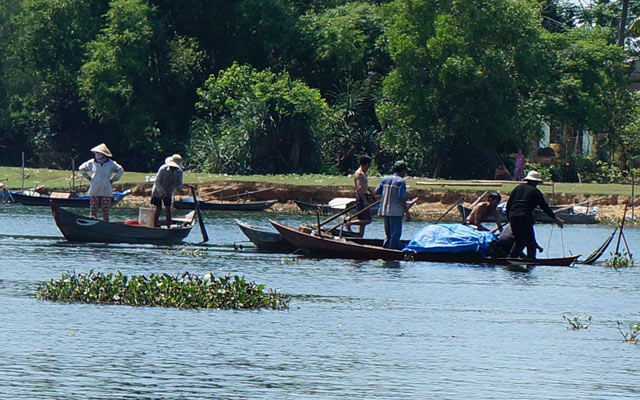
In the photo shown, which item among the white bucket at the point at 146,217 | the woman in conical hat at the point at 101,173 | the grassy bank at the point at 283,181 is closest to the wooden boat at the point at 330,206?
the grassy bank at the point at 283,181

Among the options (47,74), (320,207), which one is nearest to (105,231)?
(320,207)

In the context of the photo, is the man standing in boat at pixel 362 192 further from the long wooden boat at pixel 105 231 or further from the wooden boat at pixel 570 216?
the wooden boat at pixel 570 216

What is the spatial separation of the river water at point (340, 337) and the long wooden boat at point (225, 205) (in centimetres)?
1874

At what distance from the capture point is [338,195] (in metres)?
43.9

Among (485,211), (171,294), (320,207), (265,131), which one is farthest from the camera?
(265,131)

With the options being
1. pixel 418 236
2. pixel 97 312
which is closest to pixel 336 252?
pixel 418 236

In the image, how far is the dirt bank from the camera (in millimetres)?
42438

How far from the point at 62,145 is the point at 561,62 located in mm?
23101

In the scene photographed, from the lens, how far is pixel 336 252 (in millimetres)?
23828

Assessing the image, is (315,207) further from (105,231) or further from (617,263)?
(617,263)

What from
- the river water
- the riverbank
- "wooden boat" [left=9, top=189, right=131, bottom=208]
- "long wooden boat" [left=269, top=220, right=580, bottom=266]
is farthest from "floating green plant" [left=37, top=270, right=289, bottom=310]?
the riverbank

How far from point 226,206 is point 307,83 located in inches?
576

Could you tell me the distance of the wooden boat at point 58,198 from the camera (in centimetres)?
4047

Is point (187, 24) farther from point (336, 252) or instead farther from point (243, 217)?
point (336, 252)
